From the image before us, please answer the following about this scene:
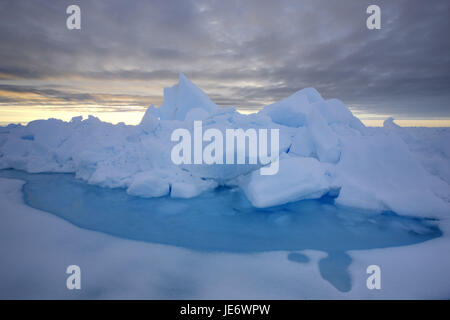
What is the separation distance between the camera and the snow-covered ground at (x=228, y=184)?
214 centimetres

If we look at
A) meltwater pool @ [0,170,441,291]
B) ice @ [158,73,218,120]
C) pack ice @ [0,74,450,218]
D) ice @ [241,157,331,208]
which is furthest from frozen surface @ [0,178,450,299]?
ice @ [158,73,218,120]

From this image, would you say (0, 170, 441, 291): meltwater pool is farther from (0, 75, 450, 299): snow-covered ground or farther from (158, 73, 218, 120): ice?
(158, 73, 218, 120): ice

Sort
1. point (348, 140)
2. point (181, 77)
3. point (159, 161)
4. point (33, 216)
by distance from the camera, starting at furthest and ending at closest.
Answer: point (181, 77) < point (159, 161) < point (348, 140) < point (33, 216)

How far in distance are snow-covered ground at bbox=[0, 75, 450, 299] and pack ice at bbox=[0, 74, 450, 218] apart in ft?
0.08

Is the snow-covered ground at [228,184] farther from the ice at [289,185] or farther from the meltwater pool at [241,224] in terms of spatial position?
the meltwater pool at [241,224]

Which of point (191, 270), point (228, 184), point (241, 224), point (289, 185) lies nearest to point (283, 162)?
point (289, 185)

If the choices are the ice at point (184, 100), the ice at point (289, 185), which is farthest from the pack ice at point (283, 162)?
the ice at point (184, 100)

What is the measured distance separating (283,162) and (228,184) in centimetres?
166

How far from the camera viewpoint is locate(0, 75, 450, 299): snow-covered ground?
7.02ft

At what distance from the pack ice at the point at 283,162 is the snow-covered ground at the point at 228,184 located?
3 centimetres

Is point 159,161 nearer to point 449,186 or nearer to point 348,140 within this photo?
point 348,140

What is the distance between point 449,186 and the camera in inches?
167
